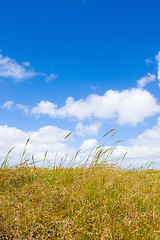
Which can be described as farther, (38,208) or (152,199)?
(152,199)

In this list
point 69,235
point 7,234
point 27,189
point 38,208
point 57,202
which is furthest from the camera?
point 27,189

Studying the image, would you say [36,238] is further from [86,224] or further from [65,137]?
[65,137]

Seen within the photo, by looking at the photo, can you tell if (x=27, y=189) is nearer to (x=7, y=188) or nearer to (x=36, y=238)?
(x=7, y=188)

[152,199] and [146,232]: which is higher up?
[152,199]

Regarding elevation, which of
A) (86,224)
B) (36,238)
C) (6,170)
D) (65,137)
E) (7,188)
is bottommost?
(36,238)

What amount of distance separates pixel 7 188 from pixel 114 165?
320 cm

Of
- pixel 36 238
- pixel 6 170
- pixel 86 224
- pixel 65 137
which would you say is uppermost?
pixel 65 137

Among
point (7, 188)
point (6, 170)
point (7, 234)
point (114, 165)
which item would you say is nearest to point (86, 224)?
point (7, 234)

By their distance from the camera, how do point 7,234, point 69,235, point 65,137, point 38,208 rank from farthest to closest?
1. point 65,137
2. point 38,208
3. point 7,234
4. point 69,235

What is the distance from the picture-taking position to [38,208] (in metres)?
3.60

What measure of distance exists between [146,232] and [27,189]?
101 inches

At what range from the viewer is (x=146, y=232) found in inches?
126

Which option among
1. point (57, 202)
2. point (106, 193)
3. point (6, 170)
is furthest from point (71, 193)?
point (6, 170)

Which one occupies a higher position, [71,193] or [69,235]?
[71,193]
